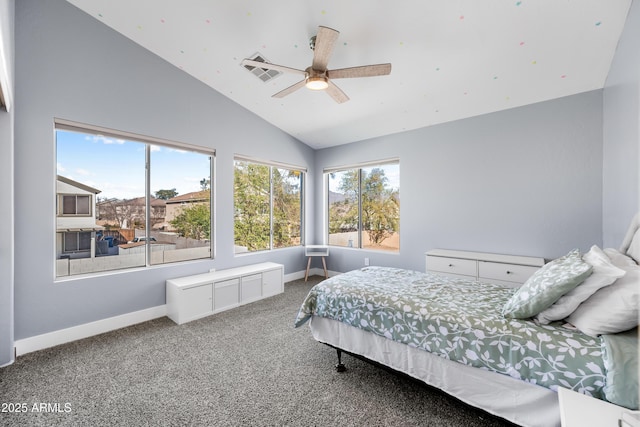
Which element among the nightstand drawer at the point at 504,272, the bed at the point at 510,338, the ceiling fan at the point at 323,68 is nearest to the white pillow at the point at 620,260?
the bed at the point at 510,338

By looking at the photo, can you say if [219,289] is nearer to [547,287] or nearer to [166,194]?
[166,194]

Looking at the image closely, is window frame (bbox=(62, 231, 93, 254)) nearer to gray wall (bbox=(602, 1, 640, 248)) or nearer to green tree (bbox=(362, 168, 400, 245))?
green tree (bbox=(362, 168, 400, 245))

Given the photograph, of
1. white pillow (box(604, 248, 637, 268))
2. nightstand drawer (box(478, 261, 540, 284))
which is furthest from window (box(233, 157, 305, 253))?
white pillow (box(604, 248, 637, 268))

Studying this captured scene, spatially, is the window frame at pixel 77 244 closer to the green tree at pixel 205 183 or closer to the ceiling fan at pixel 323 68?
the green tree at pixel 205 183

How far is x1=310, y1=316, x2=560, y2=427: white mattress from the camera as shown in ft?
4.43

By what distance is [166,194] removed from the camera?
351 cm

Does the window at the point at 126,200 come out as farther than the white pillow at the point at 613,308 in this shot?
Yes

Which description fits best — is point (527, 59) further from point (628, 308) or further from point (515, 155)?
point (628, 308)

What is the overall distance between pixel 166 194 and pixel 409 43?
331cm

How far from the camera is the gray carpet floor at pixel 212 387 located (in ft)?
5.59

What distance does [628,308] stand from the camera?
120 centimetres

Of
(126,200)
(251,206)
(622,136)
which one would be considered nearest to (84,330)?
(126,200)

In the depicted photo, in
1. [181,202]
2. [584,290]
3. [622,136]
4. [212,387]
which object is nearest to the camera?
[584,290]

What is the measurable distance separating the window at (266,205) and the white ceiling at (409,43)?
133cm
